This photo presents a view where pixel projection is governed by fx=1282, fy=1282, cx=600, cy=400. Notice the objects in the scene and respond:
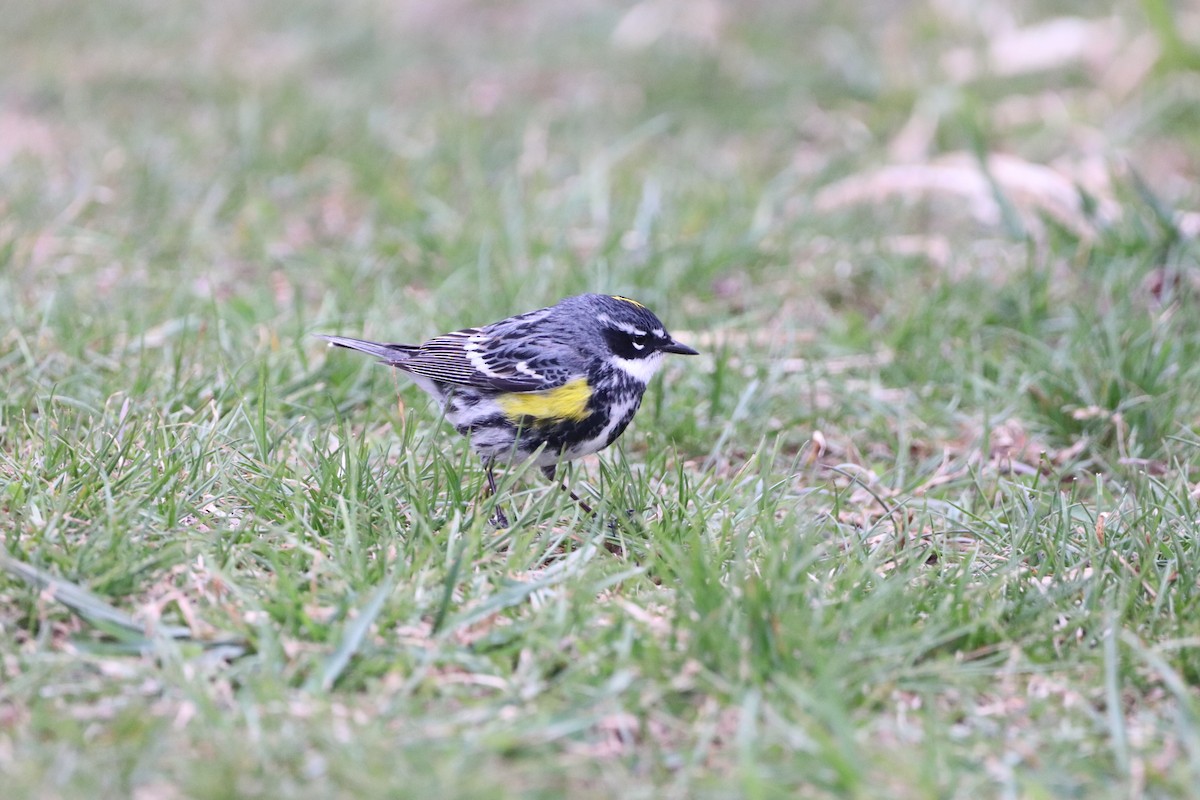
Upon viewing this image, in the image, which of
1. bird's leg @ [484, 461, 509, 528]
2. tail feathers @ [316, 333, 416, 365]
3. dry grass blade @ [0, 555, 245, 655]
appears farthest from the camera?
tail feathers @ [316, 333, 416, 365]

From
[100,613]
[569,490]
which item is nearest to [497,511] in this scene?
[569,490]

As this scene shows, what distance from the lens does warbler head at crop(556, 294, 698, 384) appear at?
4.43 metres

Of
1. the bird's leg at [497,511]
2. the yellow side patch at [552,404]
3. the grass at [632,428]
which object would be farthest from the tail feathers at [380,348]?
the bird's leg at [497,511]

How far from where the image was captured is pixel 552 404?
14.0 feet

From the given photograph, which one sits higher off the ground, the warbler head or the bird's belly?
the warbler head

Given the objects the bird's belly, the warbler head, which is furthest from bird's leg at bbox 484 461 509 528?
A: the warbler head

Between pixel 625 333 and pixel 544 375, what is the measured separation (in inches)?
13.6

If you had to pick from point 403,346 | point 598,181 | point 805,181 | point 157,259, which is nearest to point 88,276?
point 157,259

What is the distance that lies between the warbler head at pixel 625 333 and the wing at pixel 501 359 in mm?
127

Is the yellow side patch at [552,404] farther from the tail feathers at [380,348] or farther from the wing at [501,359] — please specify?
the tail feathers at [380,348]

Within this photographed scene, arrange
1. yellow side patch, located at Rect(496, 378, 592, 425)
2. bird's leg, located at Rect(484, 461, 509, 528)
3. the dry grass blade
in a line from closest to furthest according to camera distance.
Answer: the dry grass blade → bird's leg, located at Rect(484, 461, 509, 528) → yellow side patch, located at Rect(496, 378, 592, 425)

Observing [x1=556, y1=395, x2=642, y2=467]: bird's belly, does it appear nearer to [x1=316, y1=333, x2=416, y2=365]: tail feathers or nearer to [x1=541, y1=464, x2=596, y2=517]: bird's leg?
[x1=541, y1=464, x2=596, y2=517]: bird's leg

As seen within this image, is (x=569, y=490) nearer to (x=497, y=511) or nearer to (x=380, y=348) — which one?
(x=497, y=511)

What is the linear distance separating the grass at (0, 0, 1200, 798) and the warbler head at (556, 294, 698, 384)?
12.2 inches
